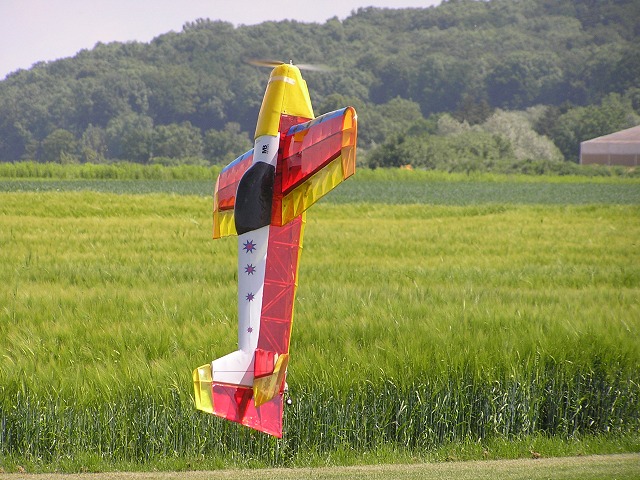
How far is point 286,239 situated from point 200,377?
0.99 meters

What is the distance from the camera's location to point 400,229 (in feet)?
79.2

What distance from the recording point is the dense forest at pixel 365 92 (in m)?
59.2

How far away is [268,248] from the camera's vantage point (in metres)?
5.84

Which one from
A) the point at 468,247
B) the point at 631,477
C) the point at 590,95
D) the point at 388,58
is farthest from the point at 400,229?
the point at 590,95

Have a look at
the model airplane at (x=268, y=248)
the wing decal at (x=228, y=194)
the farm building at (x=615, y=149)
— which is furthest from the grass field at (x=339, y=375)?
the farm building at (x=615, y=149)

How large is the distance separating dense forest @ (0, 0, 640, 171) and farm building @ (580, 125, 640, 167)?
2820 millimetres

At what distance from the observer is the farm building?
183 feet

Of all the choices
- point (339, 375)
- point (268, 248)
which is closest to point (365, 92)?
point (339, 375)

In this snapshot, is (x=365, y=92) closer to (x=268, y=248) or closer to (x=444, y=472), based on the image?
(x=444, y=472)

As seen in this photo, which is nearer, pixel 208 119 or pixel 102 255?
pixel 102 255

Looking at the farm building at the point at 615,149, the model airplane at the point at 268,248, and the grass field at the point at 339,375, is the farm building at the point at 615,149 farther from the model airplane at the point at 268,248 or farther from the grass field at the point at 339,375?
the model airplane at the point at 268,248

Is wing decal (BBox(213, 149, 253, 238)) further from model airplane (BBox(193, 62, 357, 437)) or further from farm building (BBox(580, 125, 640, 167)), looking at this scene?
farm building (BBox(580, 125, 640, 167))

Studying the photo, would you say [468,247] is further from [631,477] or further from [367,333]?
[631,477]

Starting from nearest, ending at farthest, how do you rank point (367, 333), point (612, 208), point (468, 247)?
1. point (367, 333)
2. point (468, 247)
3. point (612, 208)
